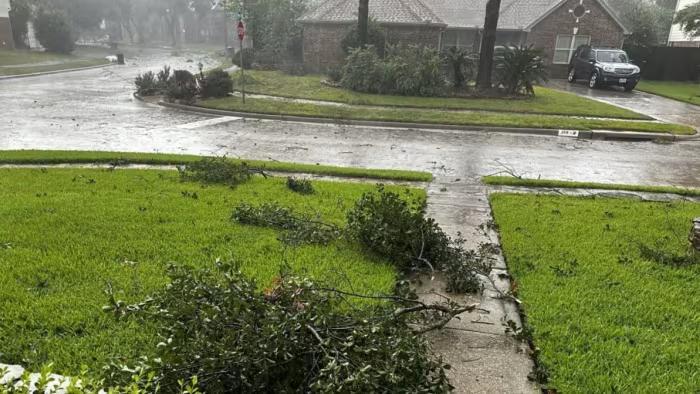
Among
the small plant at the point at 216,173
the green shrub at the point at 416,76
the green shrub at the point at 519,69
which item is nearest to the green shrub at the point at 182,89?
the green shrub at the point at 416,76

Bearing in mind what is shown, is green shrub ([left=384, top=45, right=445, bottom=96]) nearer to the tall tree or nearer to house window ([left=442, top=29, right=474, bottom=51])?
the tall tree

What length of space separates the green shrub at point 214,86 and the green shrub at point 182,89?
327 mm

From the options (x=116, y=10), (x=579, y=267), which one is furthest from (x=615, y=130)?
(x=116, y=10)

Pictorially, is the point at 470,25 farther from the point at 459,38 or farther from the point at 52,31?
the point at 52,31

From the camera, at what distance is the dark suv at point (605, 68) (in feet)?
81.4

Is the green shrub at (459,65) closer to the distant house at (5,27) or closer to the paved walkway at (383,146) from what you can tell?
the paved walkway at (383,146)

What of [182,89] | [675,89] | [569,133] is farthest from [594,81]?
[182,89]

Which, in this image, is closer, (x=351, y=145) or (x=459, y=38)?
(x=351, y=145)

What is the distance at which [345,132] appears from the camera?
47.0 ft

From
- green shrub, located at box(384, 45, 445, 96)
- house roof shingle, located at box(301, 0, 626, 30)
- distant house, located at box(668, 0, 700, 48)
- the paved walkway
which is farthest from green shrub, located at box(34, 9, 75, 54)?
distant house, located at box(668, 0, 700, 48)

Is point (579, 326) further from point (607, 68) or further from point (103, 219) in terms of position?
point (607, 68)

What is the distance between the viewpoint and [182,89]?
1841 cm

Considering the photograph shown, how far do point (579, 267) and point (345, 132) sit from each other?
9600 millimetres

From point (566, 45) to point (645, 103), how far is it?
11894 mm
